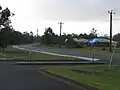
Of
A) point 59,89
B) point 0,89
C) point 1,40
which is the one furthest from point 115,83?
point 1,40

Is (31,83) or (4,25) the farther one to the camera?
(4,25)

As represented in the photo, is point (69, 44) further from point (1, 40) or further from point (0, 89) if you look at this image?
point (0, 89)

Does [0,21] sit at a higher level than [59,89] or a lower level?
higher

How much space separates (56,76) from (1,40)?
164 feet

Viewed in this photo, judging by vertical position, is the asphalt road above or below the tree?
below

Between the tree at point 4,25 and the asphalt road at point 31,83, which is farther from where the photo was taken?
the tree at point 4,25

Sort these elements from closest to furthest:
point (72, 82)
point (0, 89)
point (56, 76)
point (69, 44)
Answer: point (0, 89) → point (72, 82) → point (56, 76) → point (69, 44)

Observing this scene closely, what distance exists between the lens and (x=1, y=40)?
230 ft

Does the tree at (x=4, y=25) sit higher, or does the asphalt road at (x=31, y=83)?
the tree at (x=4, y=25)

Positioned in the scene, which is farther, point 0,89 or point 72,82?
point 72,82

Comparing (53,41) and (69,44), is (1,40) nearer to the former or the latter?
(69,44)

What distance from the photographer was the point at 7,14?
72750 millimetres

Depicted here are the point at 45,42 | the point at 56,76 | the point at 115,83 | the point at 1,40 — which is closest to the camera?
the point at 115,83

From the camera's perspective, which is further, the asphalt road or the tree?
the tree
